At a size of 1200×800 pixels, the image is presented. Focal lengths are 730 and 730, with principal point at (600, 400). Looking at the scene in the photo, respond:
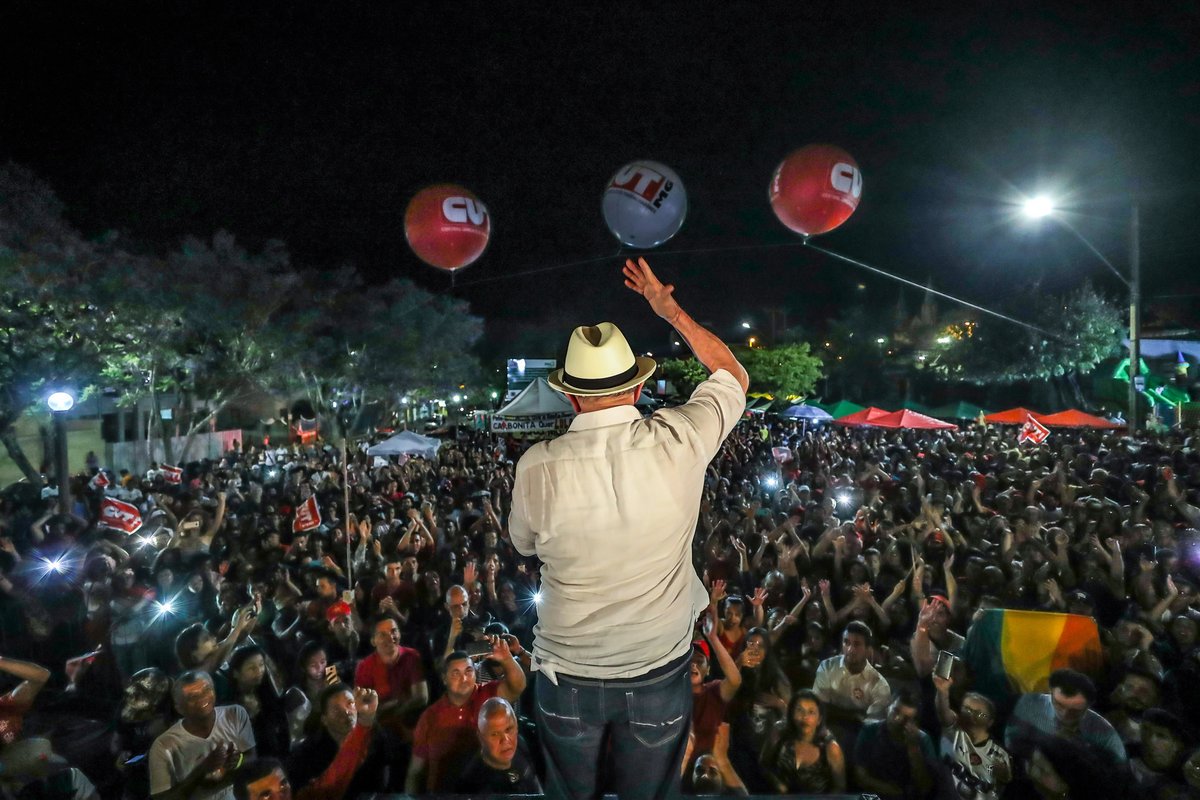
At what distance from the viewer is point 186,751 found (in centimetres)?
320

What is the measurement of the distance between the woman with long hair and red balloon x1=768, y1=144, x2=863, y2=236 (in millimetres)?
4360

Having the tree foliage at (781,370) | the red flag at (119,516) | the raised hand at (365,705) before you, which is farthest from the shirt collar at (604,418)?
the tree foliage at (781,370)

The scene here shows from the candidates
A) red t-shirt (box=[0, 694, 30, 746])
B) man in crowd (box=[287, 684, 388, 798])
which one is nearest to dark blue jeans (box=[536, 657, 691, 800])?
man in crowd (box=[287, 684, 388, 798])

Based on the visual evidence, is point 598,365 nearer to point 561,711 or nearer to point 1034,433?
point 561,711

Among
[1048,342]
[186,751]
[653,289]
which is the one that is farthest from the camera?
[1048,342]

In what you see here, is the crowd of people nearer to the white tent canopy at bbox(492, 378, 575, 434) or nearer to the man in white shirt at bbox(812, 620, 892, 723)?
the man in white shirt at bbox(812, 620, 892, 723)

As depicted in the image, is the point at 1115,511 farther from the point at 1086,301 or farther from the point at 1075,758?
the point at 1086,301

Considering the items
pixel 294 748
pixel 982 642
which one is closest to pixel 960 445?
pixel 982 642

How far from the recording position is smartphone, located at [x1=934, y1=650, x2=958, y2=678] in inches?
153

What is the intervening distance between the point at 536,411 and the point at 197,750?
31.0 ft

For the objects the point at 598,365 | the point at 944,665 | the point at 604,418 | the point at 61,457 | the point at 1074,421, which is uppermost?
the point at 598,365

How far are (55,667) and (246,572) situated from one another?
4.70 ft

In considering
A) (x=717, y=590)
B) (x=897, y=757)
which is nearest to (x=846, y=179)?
(x=717, y=590)

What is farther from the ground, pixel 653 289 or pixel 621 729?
pixel 653 289
